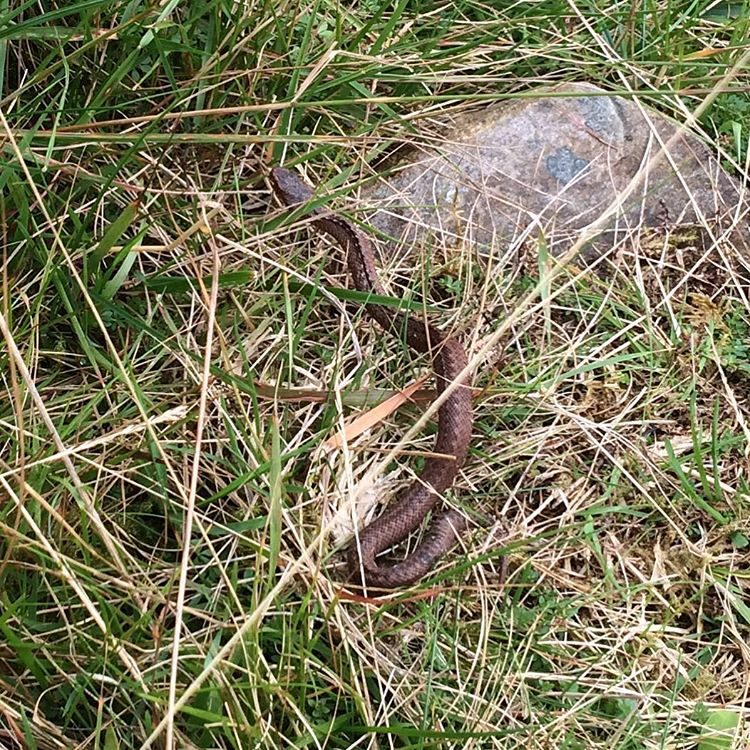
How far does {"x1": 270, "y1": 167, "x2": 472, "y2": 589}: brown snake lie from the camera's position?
238 centimetres

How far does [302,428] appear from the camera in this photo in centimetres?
246

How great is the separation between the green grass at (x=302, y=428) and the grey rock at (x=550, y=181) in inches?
4.0

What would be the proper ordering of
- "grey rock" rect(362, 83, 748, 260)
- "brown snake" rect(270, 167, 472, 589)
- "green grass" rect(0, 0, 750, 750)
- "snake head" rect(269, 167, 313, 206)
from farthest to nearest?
1. "grey rock" rect(362, 83, 748, 260)
2. "snake head" rect(269, 167, 313, 206)
3. "brown snake" rect(270, 167, 472, 589)
4. "green grass" rect(0, 0, 750, 750)

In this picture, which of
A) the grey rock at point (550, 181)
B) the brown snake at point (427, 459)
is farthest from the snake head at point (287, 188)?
the grey rock at point (550, 181)

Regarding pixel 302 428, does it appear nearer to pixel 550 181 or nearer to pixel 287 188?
pixel 287 188

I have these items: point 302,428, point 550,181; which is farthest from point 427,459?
point 550,181

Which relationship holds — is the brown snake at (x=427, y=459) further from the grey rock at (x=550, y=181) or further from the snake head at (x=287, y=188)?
the grey rock at (x=550, y=181)

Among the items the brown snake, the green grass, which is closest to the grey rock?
the green grass

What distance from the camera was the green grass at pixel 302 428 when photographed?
206 centimetres

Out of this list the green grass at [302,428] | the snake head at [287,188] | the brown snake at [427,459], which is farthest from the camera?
the snake head at [287,188]

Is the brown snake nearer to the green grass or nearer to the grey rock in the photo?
the green grass

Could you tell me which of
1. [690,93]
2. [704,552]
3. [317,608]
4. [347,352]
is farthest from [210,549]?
[690,93]

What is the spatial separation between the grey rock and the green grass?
0.10 meters

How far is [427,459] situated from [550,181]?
1043mm
